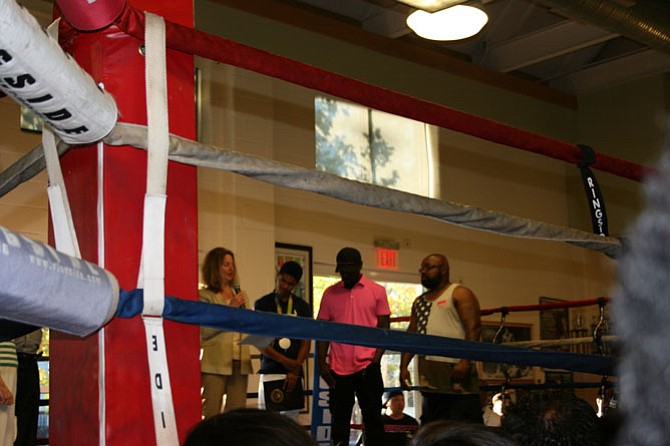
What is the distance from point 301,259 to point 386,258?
1.03 metres

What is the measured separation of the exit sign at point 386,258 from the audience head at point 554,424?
7066 mm

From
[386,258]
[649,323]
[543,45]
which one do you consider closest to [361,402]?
[649,323]

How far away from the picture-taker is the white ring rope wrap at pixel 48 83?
1058mm

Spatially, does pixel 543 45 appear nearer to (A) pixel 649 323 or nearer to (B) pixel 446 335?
(B) pixel 446 335

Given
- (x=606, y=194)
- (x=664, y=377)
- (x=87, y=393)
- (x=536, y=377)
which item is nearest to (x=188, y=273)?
(x=87, y=393)

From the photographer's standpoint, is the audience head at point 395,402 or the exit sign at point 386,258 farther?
the exit sign at point 386,258

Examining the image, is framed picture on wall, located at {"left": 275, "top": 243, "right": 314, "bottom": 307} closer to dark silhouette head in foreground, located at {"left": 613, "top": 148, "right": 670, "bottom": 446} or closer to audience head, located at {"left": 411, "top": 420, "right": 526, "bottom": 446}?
audience head, located at {"left": 411, "top": 420, "right": 526, "bottom": 446}

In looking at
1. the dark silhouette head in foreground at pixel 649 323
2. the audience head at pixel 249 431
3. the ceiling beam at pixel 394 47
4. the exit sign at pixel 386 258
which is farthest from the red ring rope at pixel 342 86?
the exit sign at pixel 386 258

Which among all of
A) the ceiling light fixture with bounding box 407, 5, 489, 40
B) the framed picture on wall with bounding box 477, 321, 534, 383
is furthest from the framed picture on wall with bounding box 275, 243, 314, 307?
the ceiling light fixture with bounding box 407, 5, 489, 40

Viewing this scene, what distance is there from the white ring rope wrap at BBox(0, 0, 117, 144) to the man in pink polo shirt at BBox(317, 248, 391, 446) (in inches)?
106

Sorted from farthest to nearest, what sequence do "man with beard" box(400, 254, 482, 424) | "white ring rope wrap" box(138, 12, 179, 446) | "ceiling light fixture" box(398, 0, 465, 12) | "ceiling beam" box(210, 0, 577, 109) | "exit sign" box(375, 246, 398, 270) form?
1. "exit sign" box(375, 246, 398, 270)
2. "ceiling beam" box(210, 0, 577, 109)
3. "ceiling light fixture" box(398, 0, 465, 12)
4. "man with beard" box(400, 254, 482, 424)
5. "white ring rope wrap" box(138, 12, 179, 446)

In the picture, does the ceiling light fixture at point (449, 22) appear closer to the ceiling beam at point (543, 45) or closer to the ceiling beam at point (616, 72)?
the ceiling beam at point (543, 45)

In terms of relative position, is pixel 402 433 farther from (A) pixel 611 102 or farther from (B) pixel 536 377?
(A) pixel 611 102

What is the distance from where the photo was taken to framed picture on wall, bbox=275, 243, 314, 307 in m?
7.46
